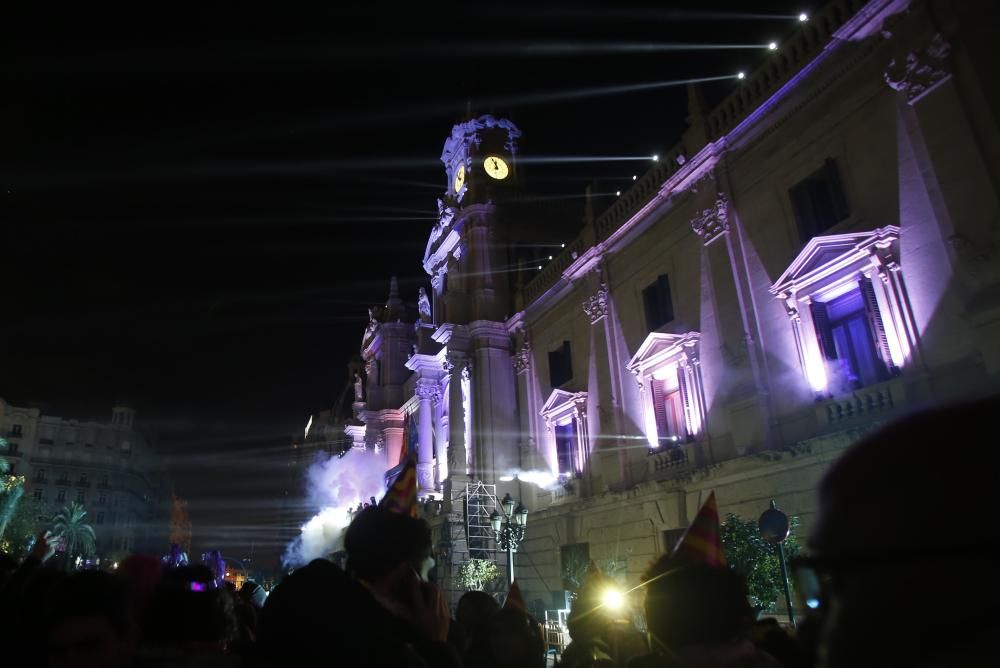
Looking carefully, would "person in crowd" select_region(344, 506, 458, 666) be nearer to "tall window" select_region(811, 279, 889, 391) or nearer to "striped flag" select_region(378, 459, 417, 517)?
"striped flag" select_region(378, 459, 417, 517)

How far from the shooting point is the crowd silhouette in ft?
2.49

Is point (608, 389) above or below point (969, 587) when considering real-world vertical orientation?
above

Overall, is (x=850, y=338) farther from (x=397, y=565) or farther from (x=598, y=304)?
(x=397, y=565)

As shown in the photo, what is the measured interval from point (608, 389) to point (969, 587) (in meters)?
19.9

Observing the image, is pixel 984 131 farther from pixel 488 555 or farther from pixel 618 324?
pixel 488 555

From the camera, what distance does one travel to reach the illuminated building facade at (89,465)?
73.5m

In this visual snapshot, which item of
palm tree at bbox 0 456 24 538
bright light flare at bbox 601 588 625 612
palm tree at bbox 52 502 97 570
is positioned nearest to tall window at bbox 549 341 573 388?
bright light flare at bbox 601 588 625 612

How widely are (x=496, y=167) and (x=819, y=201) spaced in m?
19.0

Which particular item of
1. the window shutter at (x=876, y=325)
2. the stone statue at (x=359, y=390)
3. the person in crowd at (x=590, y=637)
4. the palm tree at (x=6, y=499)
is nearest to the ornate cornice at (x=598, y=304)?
the window shutter at (x=876, y=325)

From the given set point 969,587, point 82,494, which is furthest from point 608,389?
point 82,494

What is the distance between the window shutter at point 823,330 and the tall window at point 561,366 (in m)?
10.3

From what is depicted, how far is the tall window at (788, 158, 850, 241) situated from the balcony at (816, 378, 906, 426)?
12.3 ft

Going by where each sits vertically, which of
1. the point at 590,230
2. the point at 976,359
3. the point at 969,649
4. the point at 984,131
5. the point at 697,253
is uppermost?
the point at 590,230

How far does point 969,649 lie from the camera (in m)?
0.69
